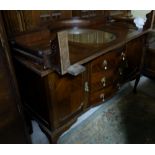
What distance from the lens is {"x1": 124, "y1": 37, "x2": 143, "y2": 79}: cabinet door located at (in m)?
1.35

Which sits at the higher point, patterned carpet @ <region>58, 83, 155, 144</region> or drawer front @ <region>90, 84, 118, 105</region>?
drawer front @ <region>90, 84, 118, 105</region>

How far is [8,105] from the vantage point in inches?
32.7

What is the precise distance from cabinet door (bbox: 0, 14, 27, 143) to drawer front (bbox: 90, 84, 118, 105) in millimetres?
500

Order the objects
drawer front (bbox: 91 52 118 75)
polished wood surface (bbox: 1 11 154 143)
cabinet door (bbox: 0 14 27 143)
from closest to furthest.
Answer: cabinet door (bbox: 0 14 27 143) → polished wood surface (bbox: 1 11 154 143) → drawer front (bbox: 91 52 118 75)

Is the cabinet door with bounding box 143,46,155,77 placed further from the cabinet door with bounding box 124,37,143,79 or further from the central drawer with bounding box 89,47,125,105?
the central drawer with bounding box 89,47,125,105

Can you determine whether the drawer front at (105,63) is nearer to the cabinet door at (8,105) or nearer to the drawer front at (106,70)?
the drawer front at (106,70)

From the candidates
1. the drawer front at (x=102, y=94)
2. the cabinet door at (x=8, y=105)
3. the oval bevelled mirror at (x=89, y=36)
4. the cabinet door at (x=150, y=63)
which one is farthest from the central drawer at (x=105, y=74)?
the cabinet door at (x=150, y=63)

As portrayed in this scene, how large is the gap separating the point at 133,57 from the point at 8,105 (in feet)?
3.44

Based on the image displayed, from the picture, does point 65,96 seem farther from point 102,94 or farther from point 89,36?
point 89,36

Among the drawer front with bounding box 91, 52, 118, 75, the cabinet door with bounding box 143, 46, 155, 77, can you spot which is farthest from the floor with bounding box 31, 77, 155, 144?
the drawer front with bounding box 91, 52, 118, 75

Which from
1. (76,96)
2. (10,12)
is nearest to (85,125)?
(76,96)
